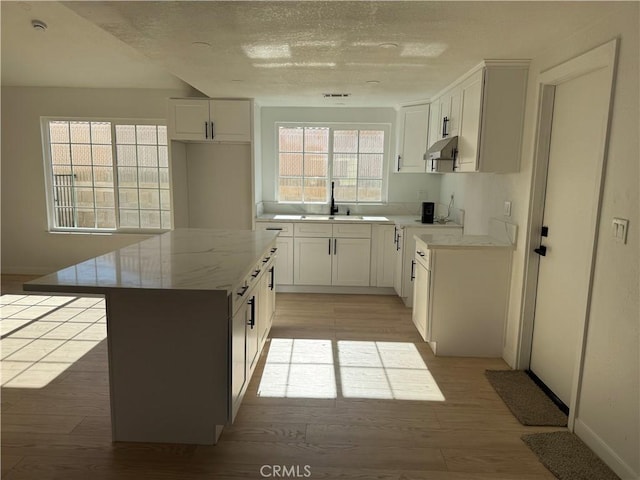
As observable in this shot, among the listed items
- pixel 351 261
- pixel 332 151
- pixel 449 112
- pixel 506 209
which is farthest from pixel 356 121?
pixel 506 209

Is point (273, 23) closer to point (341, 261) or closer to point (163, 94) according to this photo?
point (341, 261)

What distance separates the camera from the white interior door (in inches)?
92.7

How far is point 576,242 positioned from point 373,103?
3.02 metres

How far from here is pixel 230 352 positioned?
212 centimetres

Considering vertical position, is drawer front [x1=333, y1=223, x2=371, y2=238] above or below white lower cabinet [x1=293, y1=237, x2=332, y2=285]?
above

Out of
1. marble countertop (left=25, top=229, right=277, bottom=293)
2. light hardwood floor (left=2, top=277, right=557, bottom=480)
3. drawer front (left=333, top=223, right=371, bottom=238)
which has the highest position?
marble countertop (left=25, top=229, right=277, bottom=293)

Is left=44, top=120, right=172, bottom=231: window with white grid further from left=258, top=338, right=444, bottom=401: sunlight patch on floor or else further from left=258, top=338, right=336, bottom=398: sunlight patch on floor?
left=258, top=338, right=444, bottom=401: sunlight patch on floor

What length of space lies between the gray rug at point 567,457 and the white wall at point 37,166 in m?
4.95

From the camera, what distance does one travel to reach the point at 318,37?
2.54 meters

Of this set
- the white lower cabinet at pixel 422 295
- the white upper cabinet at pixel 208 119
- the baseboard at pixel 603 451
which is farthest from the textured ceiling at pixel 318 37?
the baseboard at pixel 603 451

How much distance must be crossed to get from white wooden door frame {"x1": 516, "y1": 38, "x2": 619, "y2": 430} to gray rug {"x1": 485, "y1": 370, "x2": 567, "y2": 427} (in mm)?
119

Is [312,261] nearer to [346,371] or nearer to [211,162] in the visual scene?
[211,162]

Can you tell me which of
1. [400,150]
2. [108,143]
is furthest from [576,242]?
[108,143]

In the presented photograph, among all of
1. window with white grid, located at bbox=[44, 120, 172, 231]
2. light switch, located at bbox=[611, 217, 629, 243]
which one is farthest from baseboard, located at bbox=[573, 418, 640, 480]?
window with white grid, located at bbox=[44, 120, 172, 231]
